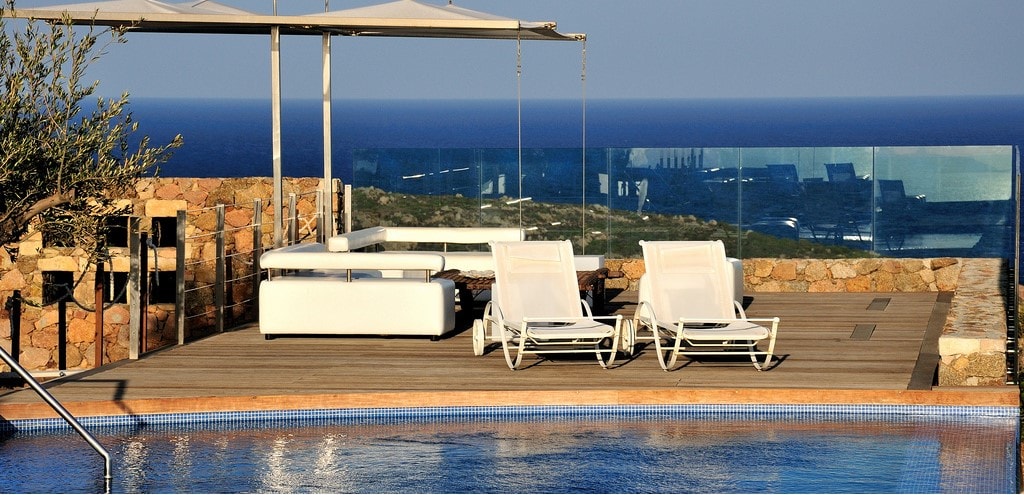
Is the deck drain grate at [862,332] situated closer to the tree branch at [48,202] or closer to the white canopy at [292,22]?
the white canopy at [292,22]

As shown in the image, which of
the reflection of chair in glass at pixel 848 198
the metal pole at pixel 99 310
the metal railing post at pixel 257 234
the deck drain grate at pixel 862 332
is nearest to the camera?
the deck drain grate at pixel 862 332

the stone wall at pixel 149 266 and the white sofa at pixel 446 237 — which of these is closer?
the white sofa at pixel 446 237

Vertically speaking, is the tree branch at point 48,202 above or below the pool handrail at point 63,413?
above

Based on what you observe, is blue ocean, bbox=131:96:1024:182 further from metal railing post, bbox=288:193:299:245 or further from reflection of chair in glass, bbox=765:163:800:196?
metal railing post, bbox=288:193:299:245

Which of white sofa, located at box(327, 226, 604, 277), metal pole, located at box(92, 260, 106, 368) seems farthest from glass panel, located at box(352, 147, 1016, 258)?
metal pole, located at box(92, 260, 106, 368)

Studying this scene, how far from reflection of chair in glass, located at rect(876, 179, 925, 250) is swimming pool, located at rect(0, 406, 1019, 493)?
6.57 meters

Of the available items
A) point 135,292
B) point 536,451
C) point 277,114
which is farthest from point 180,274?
point 536,451

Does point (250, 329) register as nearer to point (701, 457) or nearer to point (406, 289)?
point (406, 289)

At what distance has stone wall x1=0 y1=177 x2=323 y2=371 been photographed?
22.8m

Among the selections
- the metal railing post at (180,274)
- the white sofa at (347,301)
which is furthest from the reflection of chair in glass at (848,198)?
the metal railing post at (180,274)

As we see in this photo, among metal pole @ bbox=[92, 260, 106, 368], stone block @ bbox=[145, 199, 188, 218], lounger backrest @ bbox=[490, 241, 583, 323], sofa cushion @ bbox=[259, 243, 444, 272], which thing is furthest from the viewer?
stone block @ bbox=[145, 199, 188, 218]

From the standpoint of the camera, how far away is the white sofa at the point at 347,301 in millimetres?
9742

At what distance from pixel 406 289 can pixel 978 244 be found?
268 inches

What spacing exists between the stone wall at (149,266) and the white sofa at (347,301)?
30.9 ft
